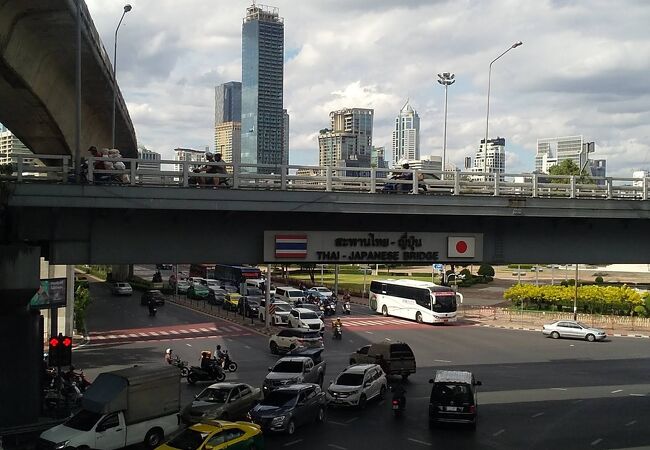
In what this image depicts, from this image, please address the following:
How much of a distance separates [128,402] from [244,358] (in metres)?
15.5

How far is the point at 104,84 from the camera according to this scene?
84.5ft

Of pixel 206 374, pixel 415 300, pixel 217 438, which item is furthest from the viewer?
pixel 415 300

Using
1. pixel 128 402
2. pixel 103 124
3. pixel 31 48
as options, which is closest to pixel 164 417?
pixel 128 402

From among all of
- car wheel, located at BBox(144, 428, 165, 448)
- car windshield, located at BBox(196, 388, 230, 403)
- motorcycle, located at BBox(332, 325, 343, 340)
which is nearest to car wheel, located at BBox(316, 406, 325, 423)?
car windshield, located at BBox(196, 388, 230, 403)

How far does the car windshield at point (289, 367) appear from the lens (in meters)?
24.1

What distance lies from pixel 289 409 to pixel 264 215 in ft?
19.3

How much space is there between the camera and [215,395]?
19688 millimetres

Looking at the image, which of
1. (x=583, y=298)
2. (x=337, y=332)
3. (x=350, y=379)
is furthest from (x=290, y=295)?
(x=350, y=379)

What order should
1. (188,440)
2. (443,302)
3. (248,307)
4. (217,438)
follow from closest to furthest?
(188,440), (217,438), (443,302), (248,307)

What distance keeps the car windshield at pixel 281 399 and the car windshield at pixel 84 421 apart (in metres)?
5.17

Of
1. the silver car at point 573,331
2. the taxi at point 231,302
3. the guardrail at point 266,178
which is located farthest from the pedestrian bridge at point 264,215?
the taxi at point 231,302

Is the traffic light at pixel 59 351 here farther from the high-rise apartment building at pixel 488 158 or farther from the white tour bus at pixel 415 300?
the white tour bus at pixel 415 300

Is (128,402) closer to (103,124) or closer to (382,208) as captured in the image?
(382,208)

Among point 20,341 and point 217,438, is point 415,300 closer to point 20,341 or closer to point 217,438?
point 217,438
